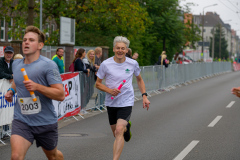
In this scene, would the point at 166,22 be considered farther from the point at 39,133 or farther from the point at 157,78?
the point at 39,133

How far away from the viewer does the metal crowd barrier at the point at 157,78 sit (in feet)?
43.8

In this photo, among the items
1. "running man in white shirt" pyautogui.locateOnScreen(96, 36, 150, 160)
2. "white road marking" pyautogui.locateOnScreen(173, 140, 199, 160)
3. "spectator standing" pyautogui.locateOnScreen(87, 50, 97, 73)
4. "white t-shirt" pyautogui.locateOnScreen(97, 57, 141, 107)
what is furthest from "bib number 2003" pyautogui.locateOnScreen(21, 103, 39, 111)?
"spectator standing" pyautogui.locateOnScreen(87, 50, 97, 73)

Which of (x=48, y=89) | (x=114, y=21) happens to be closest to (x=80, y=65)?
(x=48, y=89)

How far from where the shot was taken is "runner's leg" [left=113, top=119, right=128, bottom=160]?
637 centimetres

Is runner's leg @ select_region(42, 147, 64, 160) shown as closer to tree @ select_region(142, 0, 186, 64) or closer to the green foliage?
the green foliage

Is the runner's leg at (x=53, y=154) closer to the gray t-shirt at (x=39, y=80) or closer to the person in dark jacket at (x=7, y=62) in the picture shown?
the gray t-shirt at (x=39, y=80)

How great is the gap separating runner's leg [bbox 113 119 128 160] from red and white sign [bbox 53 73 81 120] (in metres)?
4.53

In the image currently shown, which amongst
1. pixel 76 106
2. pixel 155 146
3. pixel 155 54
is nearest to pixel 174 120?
pixel 76 106

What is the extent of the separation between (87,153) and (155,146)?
1244mm

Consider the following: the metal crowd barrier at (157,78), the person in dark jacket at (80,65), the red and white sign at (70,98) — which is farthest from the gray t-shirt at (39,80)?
the person in dark jacket at (80,65)

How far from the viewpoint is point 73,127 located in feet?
36.2

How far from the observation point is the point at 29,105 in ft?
15.9

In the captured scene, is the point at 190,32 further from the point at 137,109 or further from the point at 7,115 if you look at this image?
the point at 7,115

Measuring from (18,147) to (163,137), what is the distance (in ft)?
16.4
